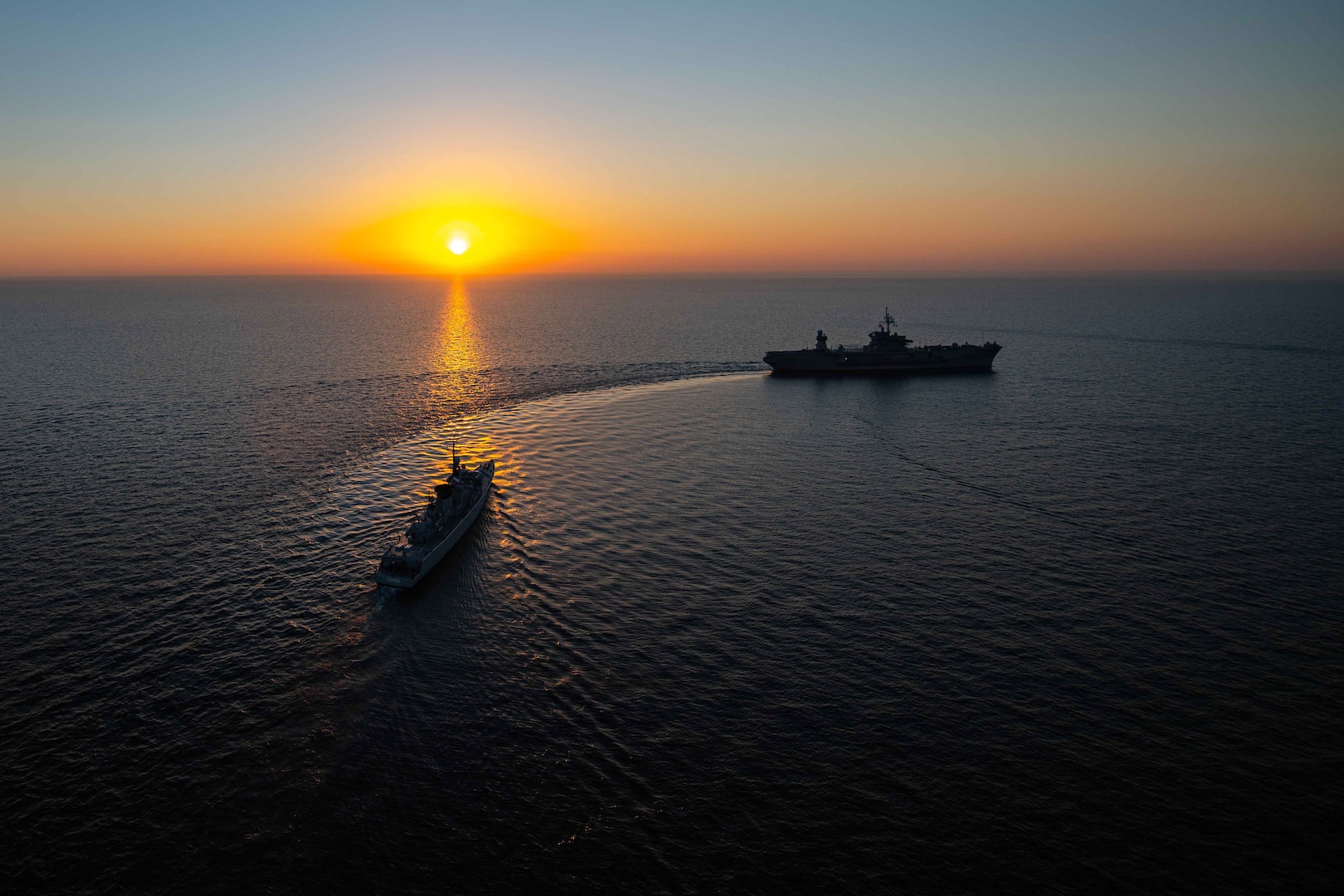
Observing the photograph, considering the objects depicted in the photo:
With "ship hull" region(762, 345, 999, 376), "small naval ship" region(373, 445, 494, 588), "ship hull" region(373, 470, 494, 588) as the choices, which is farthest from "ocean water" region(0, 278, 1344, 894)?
"ship hull" region(762, 345, 999, 376)

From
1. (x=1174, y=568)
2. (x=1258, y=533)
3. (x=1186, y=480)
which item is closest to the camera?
(x=1174, y=568)

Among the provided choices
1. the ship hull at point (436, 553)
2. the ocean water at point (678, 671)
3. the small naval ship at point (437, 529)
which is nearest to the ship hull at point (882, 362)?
the ocean water at point (678, 671)

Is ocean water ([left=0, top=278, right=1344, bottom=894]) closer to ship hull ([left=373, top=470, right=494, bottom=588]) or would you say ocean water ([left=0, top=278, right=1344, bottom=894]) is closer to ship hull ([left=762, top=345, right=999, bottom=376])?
ship hull ([left=373, top=470, right=494, bottom=588])

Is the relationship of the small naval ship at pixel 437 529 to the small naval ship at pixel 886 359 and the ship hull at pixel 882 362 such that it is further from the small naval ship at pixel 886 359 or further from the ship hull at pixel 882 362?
the small naval ship at pixel 886 359

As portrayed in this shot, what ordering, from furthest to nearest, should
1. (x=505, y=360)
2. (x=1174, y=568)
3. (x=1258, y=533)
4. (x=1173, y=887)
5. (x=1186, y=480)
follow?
(x=505, y=360), (x=1186, y=480), (x=1258, y=533), (x=1174, y=568), (x=1173, y=887)

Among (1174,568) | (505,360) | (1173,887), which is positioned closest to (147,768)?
(1173,887)

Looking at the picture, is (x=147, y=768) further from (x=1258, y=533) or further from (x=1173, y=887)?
(x=1258, y=533)

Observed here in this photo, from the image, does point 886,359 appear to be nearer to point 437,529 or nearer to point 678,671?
point 437,529

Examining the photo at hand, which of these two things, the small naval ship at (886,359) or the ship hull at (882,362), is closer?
the ship hull at (882,362)
